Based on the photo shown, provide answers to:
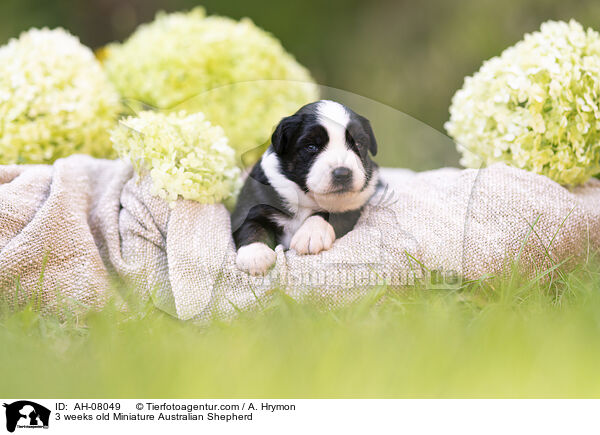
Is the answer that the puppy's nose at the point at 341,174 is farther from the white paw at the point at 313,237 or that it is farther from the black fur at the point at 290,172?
the white paw at the point at 313,237

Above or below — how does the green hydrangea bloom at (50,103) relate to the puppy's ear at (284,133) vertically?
above

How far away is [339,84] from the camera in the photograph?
17.3 feet

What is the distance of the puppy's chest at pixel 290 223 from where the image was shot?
8.70 ft

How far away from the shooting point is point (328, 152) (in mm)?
2422

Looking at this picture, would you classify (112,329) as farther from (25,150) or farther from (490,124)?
(490,124)

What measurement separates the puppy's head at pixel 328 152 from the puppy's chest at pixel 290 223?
0.10m

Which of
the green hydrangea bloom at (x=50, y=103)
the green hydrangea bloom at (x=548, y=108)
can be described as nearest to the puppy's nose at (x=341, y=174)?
the green hydrangea bloom at (x=548, y=108)

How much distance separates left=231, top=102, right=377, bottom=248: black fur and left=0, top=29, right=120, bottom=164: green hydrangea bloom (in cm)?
104

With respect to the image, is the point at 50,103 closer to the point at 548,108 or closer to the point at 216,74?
the point at 216,74

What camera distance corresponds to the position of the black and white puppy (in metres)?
2.42

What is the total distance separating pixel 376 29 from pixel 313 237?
4.81 m

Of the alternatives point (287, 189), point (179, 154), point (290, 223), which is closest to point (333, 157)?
point (287, 189)
